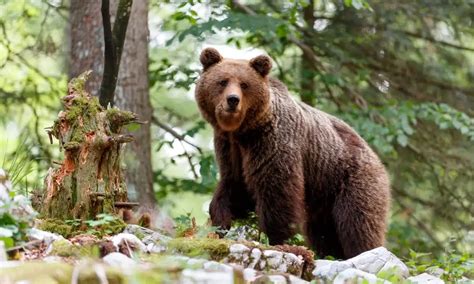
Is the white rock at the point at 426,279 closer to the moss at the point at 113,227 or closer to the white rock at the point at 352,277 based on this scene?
A: the white rock at the point at 352,277

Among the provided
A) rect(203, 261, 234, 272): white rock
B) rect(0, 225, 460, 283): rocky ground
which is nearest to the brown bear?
rect(0, 225, 460, 283): rocky ground

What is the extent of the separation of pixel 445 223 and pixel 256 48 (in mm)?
4099

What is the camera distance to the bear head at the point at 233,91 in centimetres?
760

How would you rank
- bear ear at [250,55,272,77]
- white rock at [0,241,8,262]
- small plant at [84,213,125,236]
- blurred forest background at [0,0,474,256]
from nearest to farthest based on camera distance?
white rock at [0,241,8,262], small plant at [84,213,125,236], bear ear at [250,55,272,77], blurred forest background at [0,0,474,256]

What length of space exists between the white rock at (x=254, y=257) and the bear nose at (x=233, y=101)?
189 cm

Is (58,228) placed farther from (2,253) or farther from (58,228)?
(2,253)

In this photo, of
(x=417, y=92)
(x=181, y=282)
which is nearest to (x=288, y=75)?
(x=417, y=92)

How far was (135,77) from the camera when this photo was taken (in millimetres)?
10445

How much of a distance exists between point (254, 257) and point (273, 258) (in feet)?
0.42

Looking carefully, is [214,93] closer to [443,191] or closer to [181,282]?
[181,282]

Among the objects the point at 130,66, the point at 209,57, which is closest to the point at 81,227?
the point at 209,57

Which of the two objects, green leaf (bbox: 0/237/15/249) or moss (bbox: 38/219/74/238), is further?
moss (bbox: 38/219/74/238)

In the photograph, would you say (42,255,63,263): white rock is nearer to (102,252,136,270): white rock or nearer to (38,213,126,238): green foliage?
(102,252,136,270): white rock

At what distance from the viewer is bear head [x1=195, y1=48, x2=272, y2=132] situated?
7598mm
